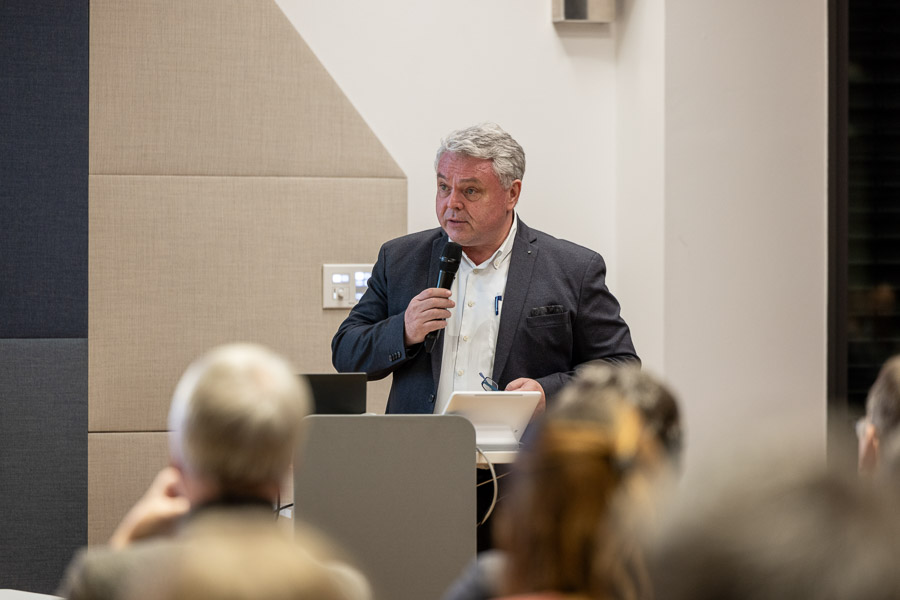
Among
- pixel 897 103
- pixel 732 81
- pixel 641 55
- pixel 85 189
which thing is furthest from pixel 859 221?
pixel 85 189

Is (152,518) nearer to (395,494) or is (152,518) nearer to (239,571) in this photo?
(239,571)

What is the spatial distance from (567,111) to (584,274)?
3.49 feet

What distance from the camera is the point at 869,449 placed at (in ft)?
5.84

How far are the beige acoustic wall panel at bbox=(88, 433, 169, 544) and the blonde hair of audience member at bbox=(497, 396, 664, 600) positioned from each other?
3193 millimetres

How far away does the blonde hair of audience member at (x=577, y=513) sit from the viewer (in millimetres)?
1098

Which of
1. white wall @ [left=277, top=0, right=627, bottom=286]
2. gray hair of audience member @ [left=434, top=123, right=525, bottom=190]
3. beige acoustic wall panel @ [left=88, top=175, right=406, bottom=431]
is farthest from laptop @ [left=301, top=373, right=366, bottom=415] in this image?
white wall @ [left=277, top=0, right=627, bottom=286]

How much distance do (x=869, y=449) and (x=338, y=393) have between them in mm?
1283

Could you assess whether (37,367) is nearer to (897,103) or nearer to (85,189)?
(85,189)

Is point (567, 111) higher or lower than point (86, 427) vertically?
higher

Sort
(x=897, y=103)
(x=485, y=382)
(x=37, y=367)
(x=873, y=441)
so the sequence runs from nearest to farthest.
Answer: (x=873, y=441)
(x=485, y=382)
(x=897, y=103)
(x=37, y=367)

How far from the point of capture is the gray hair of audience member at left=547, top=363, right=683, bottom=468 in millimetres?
1254

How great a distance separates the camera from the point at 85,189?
13.5 feet

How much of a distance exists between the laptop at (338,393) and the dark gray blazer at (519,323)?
59 cm

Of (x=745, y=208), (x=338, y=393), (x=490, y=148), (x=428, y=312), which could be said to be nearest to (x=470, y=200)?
(x=490, y=148)
